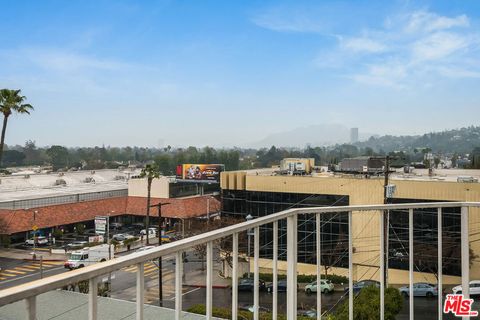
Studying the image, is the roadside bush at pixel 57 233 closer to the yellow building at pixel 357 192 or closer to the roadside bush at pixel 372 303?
the yellow building at pixel 357 192

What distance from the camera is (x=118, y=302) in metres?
1.64

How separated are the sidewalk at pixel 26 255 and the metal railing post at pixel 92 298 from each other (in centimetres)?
2653

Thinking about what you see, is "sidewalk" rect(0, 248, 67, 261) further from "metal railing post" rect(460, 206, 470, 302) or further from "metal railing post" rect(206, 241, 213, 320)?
"metal railing post" rect(206, 241, 213, 320)

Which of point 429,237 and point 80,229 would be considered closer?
point 429,237

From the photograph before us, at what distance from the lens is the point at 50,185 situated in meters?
47.4

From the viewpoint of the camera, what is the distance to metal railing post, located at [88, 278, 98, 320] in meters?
1.36

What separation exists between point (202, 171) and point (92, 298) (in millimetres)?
40784

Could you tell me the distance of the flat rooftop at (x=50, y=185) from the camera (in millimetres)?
37500

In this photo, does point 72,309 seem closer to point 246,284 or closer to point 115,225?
point 246,284

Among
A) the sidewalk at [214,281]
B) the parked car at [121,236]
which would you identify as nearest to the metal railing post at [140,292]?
the sidewalk at [214,281]

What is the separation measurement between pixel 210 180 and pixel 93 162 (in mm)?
71822

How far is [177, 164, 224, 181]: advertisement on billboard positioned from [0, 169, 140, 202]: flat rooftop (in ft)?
21.1

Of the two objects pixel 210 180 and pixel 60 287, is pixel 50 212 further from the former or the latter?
pixel 60 287

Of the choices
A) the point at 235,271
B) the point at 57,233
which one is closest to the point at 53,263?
the point at 57,233
